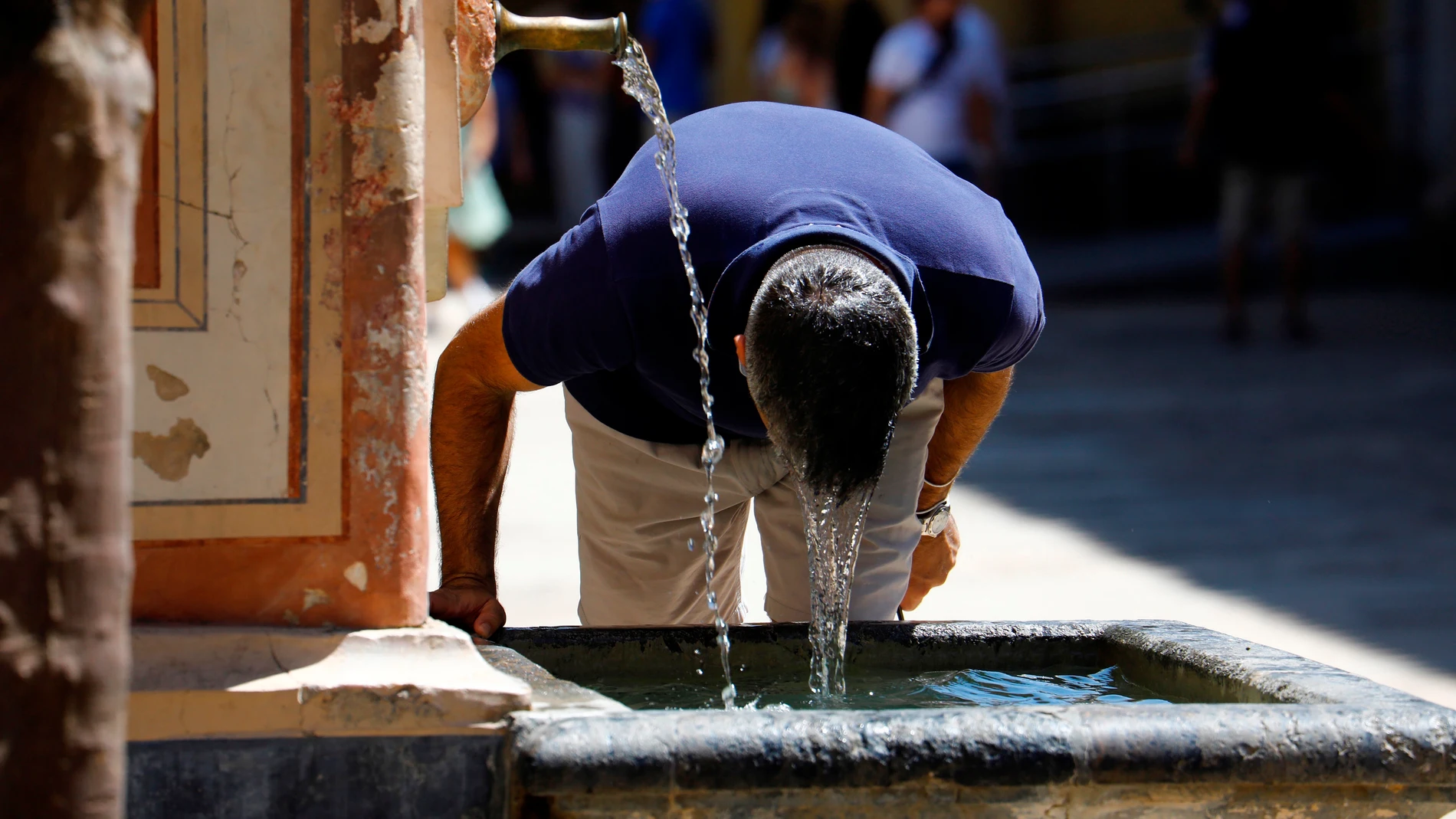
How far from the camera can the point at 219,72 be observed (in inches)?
71.6

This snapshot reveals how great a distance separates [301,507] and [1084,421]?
16.4 feet

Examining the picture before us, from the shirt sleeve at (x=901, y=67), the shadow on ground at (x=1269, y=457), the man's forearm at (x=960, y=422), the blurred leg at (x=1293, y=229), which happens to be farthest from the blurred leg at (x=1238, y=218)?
the man's forearm at (x=960, y=422)

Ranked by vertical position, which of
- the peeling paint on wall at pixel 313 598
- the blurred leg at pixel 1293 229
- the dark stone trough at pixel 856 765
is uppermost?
the blurred leg at pixel 1293 229

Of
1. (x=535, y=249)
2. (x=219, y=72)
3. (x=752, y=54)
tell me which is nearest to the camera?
(x=219, y=72)

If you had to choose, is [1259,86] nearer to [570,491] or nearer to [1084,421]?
[1084,421]

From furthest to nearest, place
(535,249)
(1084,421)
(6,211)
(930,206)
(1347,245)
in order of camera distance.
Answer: (535,249) → (1347,245) → (1084,421) → (930,206) → (6,211)

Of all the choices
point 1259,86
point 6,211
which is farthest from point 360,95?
point 1259,86

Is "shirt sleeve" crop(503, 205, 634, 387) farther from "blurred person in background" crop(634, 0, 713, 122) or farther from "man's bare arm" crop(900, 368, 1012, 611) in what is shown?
"blurred person in background" crop(634, 0, 713, 122)

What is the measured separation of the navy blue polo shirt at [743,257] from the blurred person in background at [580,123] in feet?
27.3

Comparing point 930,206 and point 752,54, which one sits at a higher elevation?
point 752,54

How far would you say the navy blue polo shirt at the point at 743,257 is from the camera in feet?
7.06

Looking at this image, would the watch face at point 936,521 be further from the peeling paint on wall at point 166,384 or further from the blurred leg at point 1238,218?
the blurred leg at point 1238,218

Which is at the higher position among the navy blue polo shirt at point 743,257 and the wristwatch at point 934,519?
the navy blue polo shirt at point 743,257

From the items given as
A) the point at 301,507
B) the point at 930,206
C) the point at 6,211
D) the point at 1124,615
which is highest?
the point at 930,206
